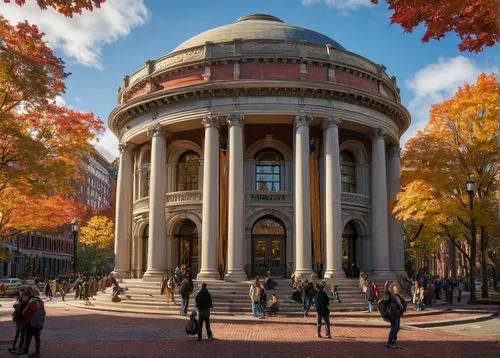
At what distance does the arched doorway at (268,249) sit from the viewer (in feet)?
103

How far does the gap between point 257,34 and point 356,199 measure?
11.6 m

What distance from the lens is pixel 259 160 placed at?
32625 mm

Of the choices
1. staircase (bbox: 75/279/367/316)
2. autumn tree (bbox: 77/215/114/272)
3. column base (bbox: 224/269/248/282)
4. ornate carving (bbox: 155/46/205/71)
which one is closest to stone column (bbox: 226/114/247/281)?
column base (bbox: 224/269/248/282)

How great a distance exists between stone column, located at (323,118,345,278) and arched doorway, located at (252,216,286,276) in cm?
350

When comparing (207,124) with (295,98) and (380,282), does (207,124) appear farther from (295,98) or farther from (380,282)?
(380,282)

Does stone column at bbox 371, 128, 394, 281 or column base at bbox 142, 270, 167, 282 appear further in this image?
stone column at bbox 371, 128, 394, 281

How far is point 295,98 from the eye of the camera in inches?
1164

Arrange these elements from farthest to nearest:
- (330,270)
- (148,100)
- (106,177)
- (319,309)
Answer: (106,177)
(148,100)
(330,270)
(319,309)

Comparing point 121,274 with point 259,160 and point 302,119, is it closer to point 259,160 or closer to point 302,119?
point 259,160

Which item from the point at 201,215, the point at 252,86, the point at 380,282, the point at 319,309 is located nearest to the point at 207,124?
the point at 252,86

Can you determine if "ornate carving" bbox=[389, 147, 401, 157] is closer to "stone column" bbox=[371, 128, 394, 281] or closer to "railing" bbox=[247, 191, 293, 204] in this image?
"stone column" bbox=[371, 128, 394, 281]

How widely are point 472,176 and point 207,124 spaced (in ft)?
46.8

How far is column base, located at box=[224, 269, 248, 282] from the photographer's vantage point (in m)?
27.4

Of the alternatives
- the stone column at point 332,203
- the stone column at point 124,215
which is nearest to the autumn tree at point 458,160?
the stone column at point 332,203
